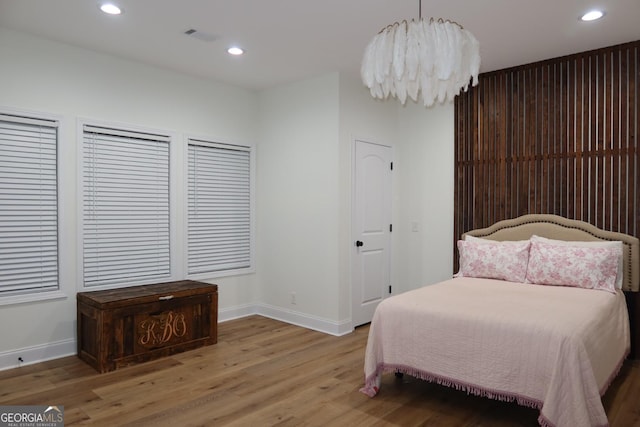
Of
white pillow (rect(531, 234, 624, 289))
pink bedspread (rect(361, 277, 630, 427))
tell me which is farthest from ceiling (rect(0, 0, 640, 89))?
pink bedspread (rect(361, 277, 630, 427))

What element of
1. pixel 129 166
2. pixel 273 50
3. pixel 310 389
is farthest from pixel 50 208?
pixel 310 389

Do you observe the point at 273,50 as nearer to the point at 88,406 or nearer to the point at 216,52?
the point at 216,52

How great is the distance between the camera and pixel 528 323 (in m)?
2.62

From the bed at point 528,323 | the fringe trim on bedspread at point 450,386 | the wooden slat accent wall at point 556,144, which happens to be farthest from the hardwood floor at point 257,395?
the wooden slat accent wall at point 556,144

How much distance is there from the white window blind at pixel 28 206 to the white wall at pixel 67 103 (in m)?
0.09

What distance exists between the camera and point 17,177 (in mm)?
3668

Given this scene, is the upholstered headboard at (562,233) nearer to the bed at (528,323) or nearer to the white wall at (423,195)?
the bed at (528,323)

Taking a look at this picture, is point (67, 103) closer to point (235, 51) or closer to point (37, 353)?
point (235, 51)

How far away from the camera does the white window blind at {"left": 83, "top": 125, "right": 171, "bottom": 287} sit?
4086mm

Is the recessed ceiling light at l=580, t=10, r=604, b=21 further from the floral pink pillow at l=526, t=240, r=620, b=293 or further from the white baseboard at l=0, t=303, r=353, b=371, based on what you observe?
the white baseboard at l=0, t=303, r=353, b=371

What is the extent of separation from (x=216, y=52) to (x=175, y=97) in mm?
838

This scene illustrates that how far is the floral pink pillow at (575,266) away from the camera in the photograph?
11.7 ft

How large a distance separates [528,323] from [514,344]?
5.8 inches

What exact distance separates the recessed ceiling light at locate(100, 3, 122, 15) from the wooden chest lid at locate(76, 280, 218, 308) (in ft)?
7.19
